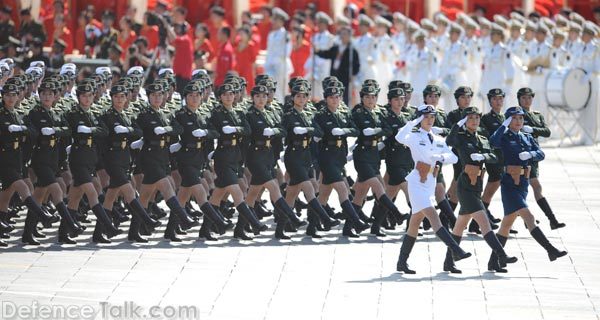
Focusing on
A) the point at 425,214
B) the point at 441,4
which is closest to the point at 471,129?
the point at 425,214

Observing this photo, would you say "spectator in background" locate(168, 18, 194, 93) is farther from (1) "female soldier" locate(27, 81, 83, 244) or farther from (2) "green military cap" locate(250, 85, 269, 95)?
(1) "female soldier" locate(27, 81, 83, 244)

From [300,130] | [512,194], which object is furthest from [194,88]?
[512,194]

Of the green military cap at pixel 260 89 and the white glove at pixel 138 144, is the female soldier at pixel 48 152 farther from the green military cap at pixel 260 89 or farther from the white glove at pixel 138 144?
the green military cap at pixel 260 89

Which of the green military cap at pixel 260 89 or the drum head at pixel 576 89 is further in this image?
the drum head at pixel 576 89

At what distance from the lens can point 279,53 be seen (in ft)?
113

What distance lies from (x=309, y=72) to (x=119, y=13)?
171 inches

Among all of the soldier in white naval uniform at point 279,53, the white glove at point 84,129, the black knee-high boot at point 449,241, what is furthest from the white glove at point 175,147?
the soldier in white naval uniform at point 279,53

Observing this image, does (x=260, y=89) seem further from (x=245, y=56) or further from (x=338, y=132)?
(x=245, y=56)

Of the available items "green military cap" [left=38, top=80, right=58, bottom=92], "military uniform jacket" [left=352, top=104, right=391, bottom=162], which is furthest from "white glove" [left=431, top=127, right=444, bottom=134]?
"green military cap" [left=38, top=80, right=58, bottom=92]

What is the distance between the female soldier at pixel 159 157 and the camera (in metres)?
20.7

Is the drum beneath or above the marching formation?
beneath

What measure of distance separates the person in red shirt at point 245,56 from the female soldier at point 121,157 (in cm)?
1283

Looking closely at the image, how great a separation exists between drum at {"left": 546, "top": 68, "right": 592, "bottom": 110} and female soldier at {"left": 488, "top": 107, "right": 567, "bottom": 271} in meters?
13.1

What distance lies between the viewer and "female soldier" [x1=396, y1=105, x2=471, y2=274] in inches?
728
